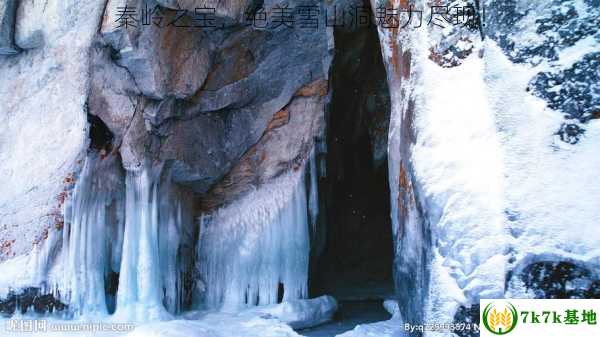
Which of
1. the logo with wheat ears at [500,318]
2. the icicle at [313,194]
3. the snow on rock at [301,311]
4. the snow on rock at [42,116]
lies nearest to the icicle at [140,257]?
the snow on rock at [42,116]

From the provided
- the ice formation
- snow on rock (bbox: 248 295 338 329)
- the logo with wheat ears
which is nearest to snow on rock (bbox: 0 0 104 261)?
the ice formation

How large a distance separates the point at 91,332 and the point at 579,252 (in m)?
4.57

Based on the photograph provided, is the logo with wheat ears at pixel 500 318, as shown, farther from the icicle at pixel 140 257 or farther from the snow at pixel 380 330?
the icicle at pixel 140 257

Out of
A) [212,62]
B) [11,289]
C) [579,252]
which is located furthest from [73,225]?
[579,252]

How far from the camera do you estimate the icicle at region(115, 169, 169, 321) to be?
6277 mm

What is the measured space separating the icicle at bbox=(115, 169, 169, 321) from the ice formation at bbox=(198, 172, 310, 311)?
3.61 feet

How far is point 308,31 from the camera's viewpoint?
23.7ft

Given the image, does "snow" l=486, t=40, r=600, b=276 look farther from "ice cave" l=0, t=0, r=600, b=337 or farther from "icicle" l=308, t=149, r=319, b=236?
"icicle" l=308, t=149, r=319, b=236

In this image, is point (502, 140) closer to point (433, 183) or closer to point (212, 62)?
point (433, 183)

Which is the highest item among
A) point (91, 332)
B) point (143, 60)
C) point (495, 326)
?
point (143, 60)

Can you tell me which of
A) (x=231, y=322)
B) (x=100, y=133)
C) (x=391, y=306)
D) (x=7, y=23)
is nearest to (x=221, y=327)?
(x=231, y=322)

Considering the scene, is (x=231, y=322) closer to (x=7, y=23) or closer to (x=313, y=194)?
(x=313, y=194)

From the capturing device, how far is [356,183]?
34.6 feet

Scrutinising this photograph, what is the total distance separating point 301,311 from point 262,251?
110 cm
